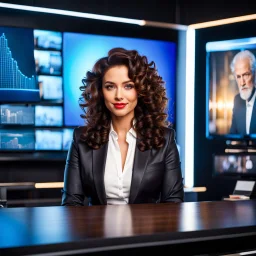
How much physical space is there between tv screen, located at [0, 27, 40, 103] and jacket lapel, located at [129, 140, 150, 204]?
2.74 metres

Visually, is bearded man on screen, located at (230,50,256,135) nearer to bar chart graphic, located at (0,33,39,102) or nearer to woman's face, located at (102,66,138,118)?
bar chart graphic, located at (0,33,39,102)

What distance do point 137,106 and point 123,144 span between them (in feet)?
0.59

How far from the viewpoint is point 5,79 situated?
479 cm

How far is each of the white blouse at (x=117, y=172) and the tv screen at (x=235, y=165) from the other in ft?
8.57

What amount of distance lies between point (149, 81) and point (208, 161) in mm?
3079

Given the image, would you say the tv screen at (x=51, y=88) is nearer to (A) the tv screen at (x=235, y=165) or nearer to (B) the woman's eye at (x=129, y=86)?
(A) the tv screen at (x=235, y=165)

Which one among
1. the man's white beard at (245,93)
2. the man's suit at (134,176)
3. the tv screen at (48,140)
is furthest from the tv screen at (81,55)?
the man's suit at (134,176)

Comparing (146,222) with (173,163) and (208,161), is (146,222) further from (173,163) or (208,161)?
(208,161)

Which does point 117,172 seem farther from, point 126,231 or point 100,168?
point 126,231

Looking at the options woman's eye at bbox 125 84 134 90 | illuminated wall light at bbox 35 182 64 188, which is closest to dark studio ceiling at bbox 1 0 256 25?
illuminated wall light at bbox 35 182 64 188

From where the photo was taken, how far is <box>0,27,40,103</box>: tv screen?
479cm

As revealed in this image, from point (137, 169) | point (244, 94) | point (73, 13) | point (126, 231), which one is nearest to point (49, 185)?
point (73, 13)

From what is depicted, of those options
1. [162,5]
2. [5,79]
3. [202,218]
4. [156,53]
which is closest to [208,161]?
[156,53]

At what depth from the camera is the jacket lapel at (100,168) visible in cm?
220
